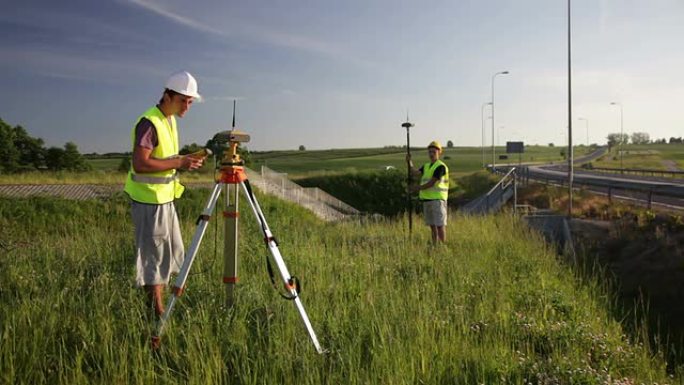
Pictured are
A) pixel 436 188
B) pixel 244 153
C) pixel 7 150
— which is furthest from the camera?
pixel 7 150

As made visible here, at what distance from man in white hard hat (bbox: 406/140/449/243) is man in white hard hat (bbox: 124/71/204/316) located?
212 inches

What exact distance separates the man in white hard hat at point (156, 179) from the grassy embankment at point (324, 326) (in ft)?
1.15

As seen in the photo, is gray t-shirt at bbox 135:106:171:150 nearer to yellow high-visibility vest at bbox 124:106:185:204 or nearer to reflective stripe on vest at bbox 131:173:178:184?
yellow high-visibility vest at bbox 124:106:185:204

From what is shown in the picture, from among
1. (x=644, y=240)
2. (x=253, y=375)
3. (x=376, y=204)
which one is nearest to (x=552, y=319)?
(x=253, y=375)

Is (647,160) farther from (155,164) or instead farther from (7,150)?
(155,164)

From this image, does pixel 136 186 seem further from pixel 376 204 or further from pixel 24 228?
pixel 376 204

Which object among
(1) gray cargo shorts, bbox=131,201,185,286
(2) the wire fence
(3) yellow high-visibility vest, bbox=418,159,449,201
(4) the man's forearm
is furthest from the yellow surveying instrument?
(2) the wire fence

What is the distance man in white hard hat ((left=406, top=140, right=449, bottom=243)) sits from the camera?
8.48 m

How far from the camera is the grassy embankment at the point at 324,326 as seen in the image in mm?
3271

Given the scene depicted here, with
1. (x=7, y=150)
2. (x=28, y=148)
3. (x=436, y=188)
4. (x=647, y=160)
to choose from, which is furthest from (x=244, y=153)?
(x=647, y=160)

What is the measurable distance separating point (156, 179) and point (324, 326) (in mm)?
1805

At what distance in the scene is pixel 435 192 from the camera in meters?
8.61

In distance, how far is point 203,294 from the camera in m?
4.60

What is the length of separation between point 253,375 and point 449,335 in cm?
162
